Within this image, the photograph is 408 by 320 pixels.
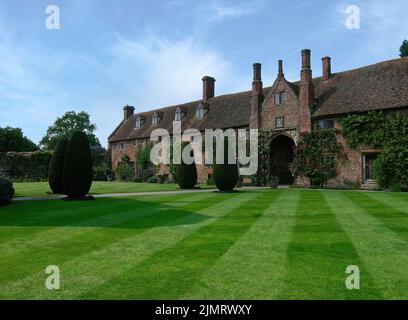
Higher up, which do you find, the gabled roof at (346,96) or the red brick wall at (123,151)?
the gabled roof at (346,96)

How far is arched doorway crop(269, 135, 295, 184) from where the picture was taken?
33.7 m

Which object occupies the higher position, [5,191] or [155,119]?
[155,119]

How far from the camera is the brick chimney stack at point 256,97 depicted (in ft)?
112

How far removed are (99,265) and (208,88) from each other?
38725 mm

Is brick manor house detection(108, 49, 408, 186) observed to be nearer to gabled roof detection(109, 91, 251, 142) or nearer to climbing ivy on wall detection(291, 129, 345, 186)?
gabled roof detection(109, 91, 251, 142)

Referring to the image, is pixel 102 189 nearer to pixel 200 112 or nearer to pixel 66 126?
pixel 200 112

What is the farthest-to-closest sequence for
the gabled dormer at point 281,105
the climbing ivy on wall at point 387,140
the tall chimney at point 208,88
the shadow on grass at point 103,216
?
1. the tall chimney at point 208,88
2. the gabled dormer at point 281,105
3. the climbing ivy on wall at point 387,140
4. the shadow on grass at point 103,216

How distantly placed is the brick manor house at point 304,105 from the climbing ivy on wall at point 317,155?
1.91ft

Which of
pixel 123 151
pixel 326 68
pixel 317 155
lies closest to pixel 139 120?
pixel 123 151

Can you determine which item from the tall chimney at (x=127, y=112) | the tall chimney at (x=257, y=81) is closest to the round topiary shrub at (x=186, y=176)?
the tall chimney at (x=257, y=81)

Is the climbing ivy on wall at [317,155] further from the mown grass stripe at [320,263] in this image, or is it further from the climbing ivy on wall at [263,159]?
the mown grass stripe at [320,263]

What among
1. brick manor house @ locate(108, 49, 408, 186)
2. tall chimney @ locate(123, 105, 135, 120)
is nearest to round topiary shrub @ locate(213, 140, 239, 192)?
brick manor house @ locate(108, 49, 408, 186)

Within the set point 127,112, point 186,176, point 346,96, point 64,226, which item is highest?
point 127,112

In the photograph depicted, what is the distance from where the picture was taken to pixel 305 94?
30.7m
